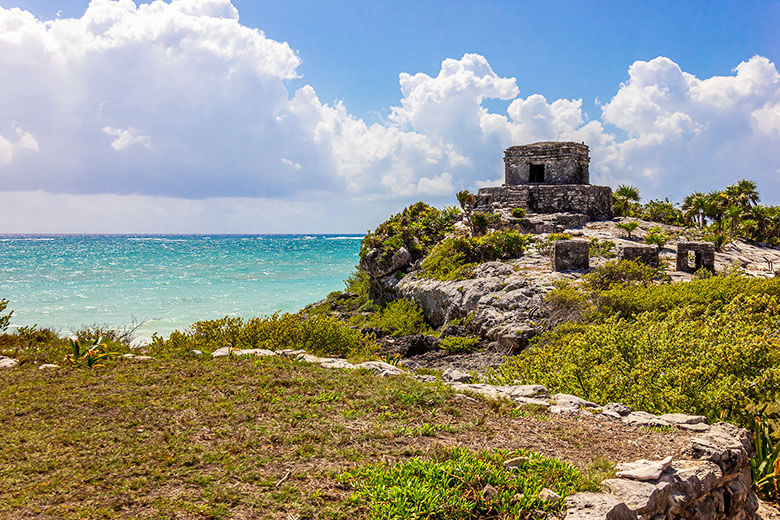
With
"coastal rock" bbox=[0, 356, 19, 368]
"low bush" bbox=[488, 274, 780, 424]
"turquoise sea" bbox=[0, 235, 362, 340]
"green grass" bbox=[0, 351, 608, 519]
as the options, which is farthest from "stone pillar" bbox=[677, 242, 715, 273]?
"turquoise sea" bbox=[0, 235, 362, 340]

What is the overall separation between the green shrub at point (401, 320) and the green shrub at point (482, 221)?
510 cm

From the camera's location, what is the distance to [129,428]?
19.5 ft

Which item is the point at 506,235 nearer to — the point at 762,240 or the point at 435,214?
the point at 435,214

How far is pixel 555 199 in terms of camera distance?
25.7 metres

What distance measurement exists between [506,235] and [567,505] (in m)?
16.1

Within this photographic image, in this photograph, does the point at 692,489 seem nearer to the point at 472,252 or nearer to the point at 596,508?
the point at 596,508

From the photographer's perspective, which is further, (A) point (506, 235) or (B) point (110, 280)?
(B) point (110, 280)

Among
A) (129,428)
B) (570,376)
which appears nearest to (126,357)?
(129,428)

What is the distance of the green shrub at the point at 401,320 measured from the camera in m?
18.9

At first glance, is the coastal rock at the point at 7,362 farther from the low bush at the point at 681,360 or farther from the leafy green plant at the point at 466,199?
the leafy green plant at the point at 466,199

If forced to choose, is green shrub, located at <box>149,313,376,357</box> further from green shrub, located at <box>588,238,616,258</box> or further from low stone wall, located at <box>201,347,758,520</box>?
green shrub, located at <box>588,238,616,258</box>

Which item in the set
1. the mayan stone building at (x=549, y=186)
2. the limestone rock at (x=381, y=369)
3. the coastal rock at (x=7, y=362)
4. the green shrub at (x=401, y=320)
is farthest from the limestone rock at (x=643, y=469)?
the mayan stone building at (x=549, y=186)

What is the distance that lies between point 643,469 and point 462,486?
6.11ft

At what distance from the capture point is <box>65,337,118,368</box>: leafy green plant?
9.33 m
